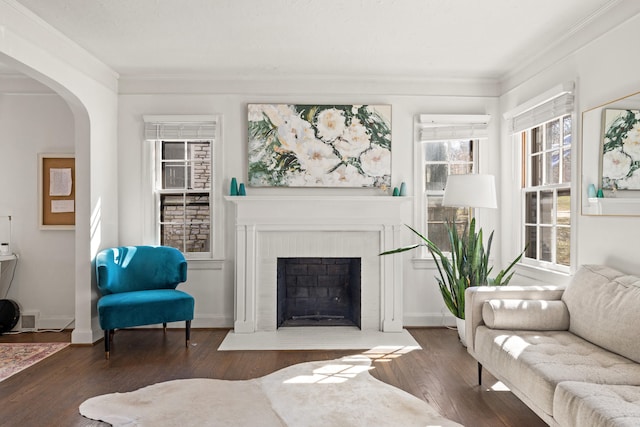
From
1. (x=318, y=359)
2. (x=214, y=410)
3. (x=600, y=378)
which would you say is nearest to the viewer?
(x=600, y=378)

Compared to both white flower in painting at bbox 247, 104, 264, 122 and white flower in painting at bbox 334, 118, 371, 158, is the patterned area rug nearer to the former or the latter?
white flower in painting at bbox 247, 104, 264, 122

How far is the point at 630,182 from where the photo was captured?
2893 millimetres

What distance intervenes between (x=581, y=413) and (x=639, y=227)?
58.1 inches

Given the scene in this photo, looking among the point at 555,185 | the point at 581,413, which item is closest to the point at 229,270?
the point at 555,185

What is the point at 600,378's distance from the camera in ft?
7.09

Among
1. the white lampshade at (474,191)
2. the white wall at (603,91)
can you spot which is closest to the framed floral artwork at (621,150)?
the white wall at (603,91)

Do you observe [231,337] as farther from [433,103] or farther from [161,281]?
[433,103]

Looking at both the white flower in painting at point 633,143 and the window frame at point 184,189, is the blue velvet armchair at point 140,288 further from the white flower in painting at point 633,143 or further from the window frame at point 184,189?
the white flower in painting at point 633,143

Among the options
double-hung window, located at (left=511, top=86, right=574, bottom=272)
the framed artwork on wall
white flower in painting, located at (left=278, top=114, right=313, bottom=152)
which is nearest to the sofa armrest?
double-hung window, located at (left=511, top=86, right=574, bottom=272)

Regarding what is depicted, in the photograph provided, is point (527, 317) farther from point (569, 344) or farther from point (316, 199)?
point (316, 199)

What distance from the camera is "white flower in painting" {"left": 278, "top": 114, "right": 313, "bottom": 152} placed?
4.66 metres

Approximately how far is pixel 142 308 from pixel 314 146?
2235mm

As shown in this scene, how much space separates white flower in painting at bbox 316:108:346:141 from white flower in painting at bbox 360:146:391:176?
14.4 inches

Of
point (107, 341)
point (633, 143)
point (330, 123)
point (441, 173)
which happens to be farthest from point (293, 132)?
point (633, 143)
